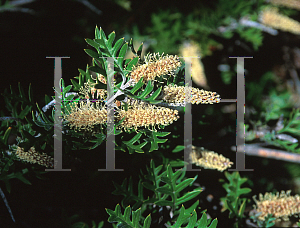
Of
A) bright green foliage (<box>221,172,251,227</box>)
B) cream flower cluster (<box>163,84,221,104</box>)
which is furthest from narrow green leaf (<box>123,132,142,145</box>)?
bright green foliage (<box>221,172,251,227</box>)

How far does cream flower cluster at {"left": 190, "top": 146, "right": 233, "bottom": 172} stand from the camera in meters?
0.75

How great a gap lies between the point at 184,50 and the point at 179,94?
890 millimetres

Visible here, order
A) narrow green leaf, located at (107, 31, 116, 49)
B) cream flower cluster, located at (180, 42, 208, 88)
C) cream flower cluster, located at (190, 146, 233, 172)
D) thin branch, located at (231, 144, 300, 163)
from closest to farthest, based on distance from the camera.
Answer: narrow green leaf, located at (107, 31, 116, 49)
cream flower cluster, located at (190, 146, 233, 172)
thin branch, located at (231, 144, 300, 163)
cream flower cluster, located at (180, 42, 208, 88)

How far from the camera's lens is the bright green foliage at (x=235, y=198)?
0.80 meters

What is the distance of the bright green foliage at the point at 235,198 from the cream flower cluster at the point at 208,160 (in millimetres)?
122

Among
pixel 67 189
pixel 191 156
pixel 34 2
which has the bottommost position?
pixel 67 189

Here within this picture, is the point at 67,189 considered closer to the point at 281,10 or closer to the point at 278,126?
the point at 278,126

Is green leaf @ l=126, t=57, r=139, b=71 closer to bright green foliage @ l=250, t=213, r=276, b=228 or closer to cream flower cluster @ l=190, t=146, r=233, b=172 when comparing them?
cream flower cluster @ l=190, t=146, r=233, b=172

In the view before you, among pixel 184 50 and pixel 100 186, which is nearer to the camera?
pixel 100 186

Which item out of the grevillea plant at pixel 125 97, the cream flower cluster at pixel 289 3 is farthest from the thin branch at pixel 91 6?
the cream flower cluster at pixel 289 3

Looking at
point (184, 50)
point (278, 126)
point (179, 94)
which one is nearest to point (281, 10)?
point (184, 50)

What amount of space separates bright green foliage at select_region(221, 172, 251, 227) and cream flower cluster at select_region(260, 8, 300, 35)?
0.85 metres

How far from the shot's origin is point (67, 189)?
0.81 m

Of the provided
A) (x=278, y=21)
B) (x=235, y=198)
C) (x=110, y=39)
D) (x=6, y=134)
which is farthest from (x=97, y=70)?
(x=278, y=21)
